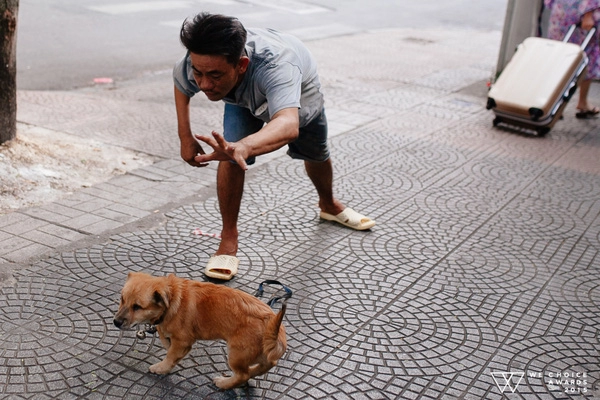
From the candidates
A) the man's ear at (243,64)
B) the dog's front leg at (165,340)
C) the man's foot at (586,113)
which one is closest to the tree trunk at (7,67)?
the man's ear at (243,64)

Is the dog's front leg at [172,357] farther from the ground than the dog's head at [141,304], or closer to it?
closer to it

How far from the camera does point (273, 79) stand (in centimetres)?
359

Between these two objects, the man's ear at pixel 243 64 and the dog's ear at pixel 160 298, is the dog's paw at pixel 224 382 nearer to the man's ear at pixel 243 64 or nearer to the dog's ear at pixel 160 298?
the dog's ear at pixel 160 298

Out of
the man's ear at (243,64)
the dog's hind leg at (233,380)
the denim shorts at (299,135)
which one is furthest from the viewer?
the denim shorts at (299,135)

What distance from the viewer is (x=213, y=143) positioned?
301 cm

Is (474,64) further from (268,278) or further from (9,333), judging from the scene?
(9,333)

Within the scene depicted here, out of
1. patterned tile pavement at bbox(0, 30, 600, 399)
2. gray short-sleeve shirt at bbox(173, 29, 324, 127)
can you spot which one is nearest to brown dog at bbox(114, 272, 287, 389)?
patterned tile pavement at bbox(0, 30, 600, 399)

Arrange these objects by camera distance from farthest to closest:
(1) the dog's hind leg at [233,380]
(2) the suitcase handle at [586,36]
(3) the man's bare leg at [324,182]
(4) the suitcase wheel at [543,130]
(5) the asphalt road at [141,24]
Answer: (5) the asphalt road at [141,24], (2) the suitcase handle at [586,36], (4) the suitcase wheel at [543,130], (3) the man's bare leg at [324,182], (1) the dog's hind leg at [233,380]

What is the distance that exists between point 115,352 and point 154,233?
1.39 meters

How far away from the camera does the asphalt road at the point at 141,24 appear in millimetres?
9289

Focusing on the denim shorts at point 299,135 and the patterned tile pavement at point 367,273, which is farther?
the denim shorts at point 299,135

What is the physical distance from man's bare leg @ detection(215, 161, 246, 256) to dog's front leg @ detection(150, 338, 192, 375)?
1.16m

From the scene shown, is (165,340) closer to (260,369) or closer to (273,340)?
(260,369)

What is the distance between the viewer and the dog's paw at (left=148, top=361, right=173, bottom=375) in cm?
312
